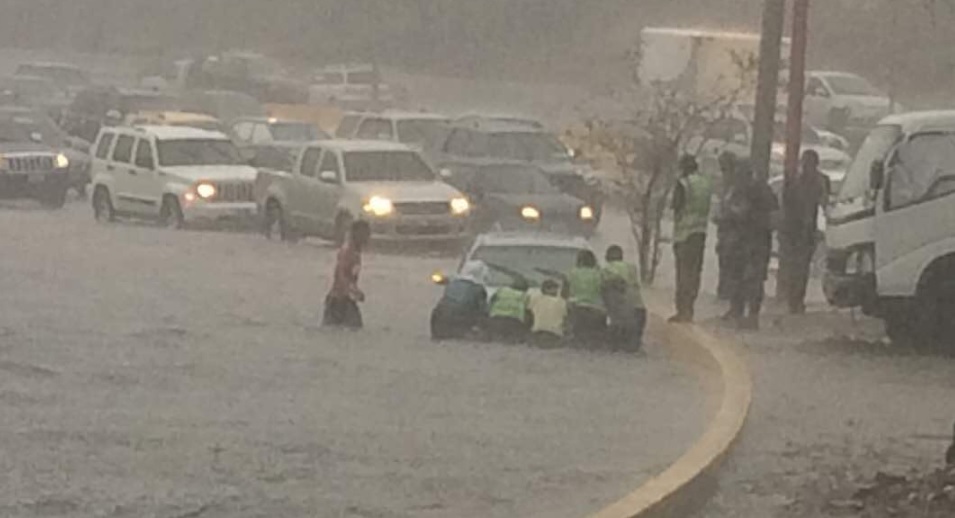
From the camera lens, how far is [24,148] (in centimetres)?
4141

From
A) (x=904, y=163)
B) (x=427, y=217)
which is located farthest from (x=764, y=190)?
(x=427, y=217)

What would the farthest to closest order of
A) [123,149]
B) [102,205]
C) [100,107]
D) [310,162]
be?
[100,107], [102,205], [123,149], [310,162]

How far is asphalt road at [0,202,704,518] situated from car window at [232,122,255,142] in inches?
690

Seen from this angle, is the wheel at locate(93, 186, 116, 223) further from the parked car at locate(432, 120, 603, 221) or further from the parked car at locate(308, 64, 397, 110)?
the parked car at locate(308, 64, 397, 110)

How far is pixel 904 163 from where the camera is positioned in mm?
21578

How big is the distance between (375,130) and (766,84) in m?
19.2

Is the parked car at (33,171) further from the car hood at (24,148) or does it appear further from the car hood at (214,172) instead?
the car hood at (214,172)

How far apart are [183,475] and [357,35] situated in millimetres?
71717

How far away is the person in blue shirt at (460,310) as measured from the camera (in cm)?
2183

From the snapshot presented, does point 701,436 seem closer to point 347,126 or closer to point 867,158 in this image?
point 867,158

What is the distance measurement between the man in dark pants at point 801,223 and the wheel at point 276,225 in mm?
12216

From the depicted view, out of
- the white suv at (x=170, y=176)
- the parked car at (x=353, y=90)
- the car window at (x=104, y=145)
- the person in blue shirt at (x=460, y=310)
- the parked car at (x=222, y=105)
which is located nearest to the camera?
the person in blue shirt at (x=460, y=310)

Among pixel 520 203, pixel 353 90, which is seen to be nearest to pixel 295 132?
pixel 520 203

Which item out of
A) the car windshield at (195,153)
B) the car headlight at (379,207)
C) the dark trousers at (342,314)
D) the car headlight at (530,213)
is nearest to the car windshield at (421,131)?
the car windshield at (195,153)
